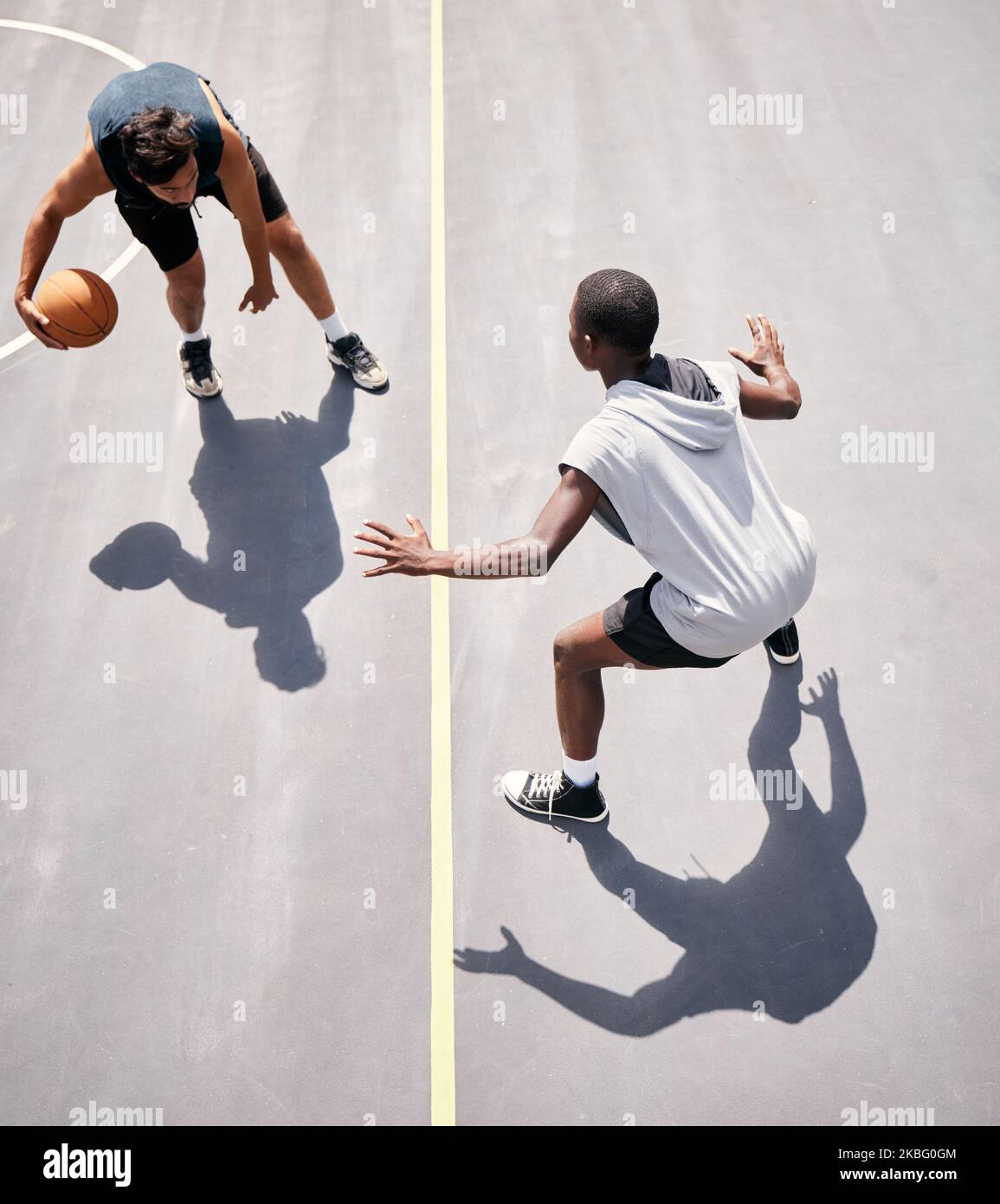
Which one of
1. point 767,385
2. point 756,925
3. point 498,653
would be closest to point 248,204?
point 498,653

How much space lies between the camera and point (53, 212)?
4.46 meters

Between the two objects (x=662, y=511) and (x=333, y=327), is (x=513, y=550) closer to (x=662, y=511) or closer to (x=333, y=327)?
(x=662, y=511)

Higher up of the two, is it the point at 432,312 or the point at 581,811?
the point at 432,312

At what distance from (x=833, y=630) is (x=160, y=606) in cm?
334

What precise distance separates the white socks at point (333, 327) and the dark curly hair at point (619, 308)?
8.75 feet

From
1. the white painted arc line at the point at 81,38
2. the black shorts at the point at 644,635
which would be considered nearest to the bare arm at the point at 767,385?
the black shorts at the point at 644,635

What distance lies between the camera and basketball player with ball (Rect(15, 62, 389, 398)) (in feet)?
13.5

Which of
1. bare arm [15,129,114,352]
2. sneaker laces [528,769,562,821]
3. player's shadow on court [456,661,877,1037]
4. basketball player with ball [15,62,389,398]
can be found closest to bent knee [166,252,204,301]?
basketball player with ball [15,62,389,398]

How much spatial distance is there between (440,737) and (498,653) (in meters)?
0.52

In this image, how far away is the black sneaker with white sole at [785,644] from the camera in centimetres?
464

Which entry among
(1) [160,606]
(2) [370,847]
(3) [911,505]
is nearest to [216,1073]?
(2) [370,847]

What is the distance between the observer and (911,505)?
5238 mm
